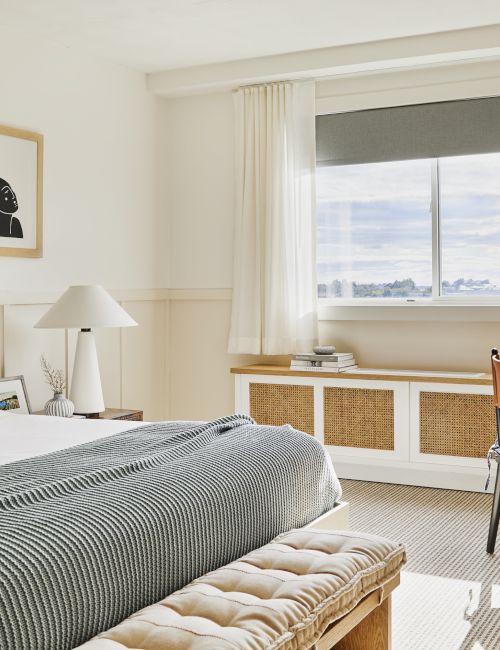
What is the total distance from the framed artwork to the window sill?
70.0 inches

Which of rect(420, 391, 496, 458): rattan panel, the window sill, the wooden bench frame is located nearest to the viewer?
the wooden bench frame

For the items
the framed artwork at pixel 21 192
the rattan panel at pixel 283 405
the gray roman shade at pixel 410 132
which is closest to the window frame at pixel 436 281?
the gray roman shade at pixel 410 132

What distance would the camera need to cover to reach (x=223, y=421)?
2.92 metres

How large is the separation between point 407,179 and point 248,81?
1119mm

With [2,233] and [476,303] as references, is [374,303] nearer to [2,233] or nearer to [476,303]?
[476,303]

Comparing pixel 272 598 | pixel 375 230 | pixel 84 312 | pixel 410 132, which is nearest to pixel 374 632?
pixel 272 598

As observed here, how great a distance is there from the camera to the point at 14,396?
394 centimetres

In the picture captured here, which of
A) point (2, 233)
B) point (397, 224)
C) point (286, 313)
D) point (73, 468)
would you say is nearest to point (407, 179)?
point (397, 224)

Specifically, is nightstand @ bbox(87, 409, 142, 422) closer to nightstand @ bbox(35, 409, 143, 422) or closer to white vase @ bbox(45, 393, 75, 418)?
nightstand @ bbox(35, 409, 143, 422)

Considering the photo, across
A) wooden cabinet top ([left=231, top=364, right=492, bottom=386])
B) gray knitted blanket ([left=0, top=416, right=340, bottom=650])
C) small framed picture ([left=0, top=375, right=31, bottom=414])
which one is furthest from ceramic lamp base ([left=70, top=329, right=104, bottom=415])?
gray knitted blanket ([left=0, top=416, right=340, bottom=650])

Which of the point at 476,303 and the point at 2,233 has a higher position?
the point at 2,233

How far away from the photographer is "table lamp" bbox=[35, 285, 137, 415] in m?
3.89

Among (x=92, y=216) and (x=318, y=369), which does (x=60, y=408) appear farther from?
(x=318, y=369)

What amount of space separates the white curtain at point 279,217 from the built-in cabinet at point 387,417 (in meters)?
0.27
